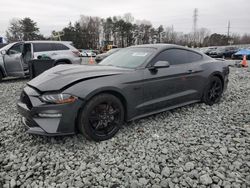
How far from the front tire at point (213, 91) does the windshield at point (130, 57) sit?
168 cm

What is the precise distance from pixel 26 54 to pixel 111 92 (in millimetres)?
6344

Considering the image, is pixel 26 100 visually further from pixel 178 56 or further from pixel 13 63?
pixel 13 63

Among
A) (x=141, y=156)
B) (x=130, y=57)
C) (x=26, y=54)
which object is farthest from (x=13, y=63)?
(x=141, y=156)

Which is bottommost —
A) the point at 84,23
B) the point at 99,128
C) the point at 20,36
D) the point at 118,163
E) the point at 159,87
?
the point at 118,163

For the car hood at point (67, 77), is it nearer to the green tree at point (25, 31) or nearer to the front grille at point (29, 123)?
the front grille at point (29, 123)

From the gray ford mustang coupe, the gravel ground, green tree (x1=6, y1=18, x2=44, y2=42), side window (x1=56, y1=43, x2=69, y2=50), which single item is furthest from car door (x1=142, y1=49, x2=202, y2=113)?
green tree (x1=6, y1=18, x2=44, y2=42)

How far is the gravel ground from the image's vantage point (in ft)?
7.11

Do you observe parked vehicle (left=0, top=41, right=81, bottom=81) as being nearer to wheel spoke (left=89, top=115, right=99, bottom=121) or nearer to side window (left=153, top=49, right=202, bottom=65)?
side window (left=153, top=49, right=202, bottom=65)

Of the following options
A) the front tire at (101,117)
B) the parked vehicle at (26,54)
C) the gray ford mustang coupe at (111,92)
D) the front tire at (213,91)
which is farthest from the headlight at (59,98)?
the parked vehicle at (26,54)

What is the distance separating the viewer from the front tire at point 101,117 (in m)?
2.70

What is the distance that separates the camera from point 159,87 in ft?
11.2

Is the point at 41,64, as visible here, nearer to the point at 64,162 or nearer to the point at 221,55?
the point at 64,162

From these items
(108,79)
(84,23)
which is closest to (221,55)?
(108,79)

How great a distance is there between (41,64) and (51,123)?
4.12 meters
